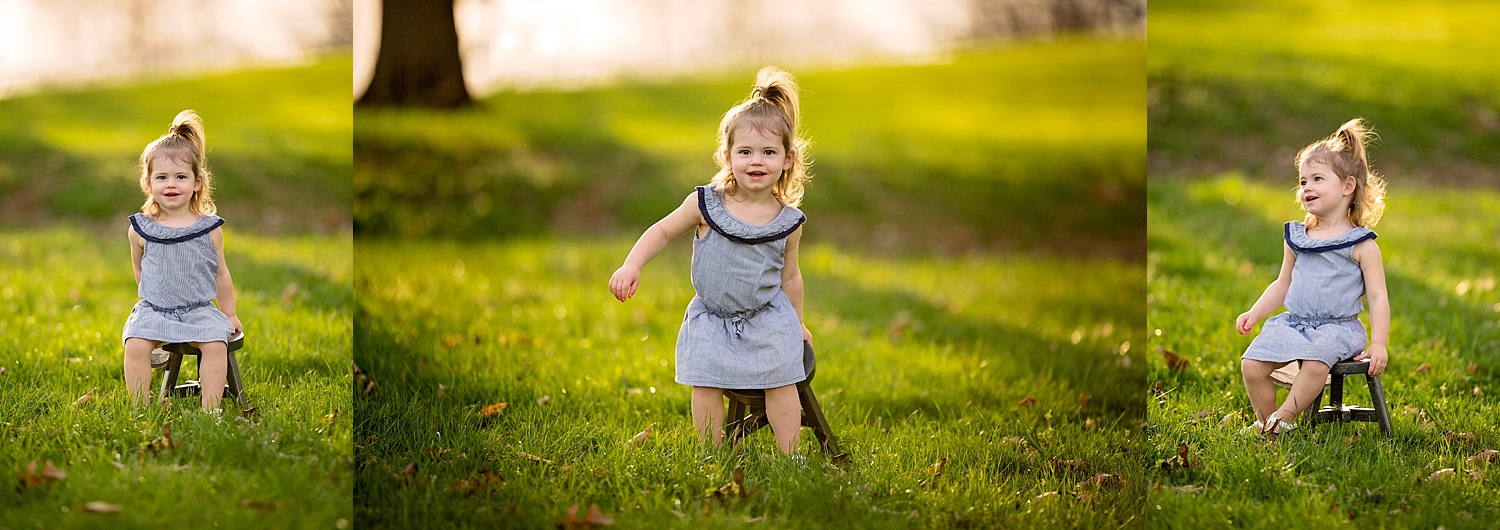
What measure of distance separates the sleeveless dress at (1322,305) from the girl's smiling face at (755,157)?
6.55ft

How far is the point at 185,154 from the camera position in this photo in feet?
12.1

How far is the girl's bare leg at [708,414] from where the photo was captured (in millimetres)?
4105

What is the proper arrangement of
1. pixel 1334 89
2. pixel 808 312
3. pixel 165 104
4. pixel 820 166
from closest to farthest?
pixel 808 312 < pixel 165 104 < pixel 1334 89 < pixel 820 166

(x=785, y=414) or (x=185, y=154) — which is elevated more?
(x=185, y=154)

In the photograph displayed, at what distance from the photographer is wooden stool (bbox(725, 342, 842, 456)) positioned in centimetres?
414

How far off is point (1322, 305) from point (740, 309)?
2.21 m

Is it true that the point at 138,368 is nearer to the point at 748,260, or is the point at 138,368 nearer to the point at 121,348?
the point at 121,348

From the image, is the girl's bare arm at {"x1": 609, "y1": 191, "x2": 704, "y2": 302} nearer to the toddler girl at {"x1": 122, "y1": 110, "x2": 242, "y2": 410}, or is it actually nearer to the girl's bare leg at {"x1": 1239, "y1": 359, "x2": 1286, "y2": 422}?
the toddler girl at {"x1": 122, "y1": 110, "x2": 242, "y2": 410}

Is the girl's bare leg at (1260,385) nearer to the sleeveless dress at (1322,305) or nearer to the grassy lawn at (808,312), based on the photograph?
the sleeveless dress at (1322,305)

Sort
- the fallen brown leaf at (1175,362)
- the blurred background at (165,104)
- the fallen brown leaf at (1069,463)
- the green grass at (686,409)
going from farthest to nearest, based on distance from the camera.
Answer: the blurred background at (165,104) → the fallen brown leaf at (1175,362) → the fallen brown leaf at (1069,463) → the green grass at (686,409)

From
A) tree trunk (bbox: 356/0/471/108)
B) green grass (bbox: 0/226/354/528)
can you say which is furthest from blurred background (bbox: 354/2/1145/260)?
green grass (bbox: 0/226/354/528)

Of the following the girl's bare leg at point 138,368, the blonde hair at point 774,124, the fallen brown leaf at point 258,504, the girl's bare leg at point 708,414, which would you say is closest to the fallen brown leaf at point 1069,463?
the girl's bare leg at point 708,414

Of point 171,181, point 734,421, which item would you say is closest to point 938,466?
point 734,421

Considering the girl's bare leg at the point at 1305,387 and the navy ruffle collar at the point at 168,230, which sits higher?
the navy ruffle collar at the point at 168,230
